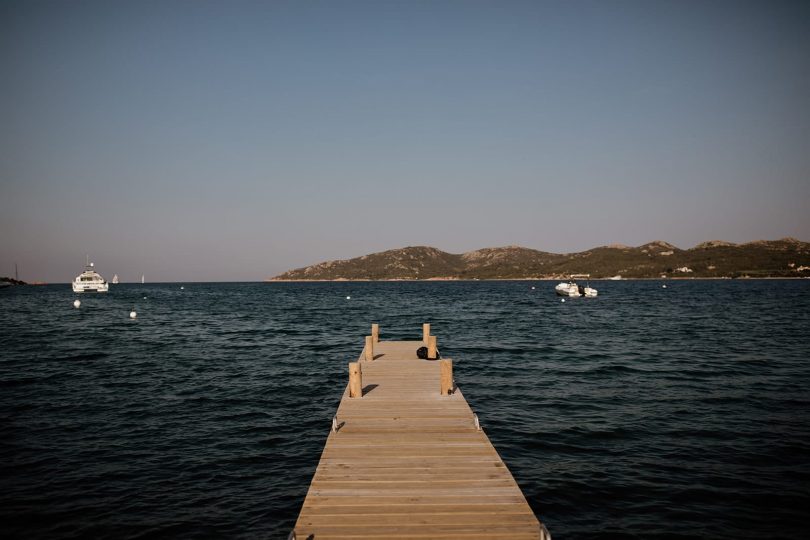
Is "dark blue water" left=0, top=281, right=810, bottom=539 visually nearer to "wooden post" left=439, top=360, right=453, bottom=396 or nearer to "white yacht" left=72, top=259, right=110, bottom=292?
"wooden post" left=439, top=360, right=453, bottom=396

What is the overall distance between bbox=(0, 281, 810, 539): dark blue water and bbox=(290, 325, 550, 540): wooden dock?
2310mm

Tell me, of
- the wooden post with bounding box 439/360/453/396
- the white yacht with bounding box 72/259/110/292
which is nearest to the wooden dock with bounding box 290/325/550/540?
the wooden post with bounding box 439/360/453/396

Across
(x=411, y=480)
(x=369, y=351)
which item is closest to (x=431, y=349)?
(x=369, y=351)

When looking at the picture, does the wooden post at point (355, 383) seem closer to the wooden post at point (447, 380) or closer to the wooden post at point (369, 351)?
the wooden post at point (447, 380)

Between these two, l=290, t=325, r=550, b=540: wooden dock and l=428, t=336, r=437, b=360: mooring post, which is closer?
l=290, t=325, r=550, b=540: wooden dock

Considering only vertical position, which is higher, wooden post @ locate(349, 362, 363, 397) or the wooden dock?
wooden post @ locate(349, 362, 363, 397)

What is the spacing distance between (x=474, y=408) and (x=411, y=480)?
11.2 meters

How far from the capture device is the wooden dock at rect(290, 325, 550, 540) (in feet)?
26.0

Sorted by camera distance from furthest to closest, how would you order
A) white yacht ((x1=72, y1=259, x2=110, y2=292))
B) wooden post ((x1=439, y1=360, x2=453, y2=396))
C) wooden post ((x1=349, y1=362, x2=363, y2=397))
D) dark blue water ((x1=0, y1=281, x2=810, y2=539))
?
white yacht ((x1=72, y1=259, x2=110, y2=292)) → wooden post ((x1=439, y1=360, x2=453, y2=396)) → wooden post ((x1=349, y1=362, x2=363, y2=397)) → dark blue water ((x1=0, y1=281, x2=810, y2=539))

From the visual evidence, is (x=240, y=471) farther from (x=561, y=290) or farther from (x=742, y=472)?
(x=561, y=290)

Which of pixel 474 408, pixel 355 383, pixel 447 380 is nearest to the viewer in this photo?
pixel 355 383

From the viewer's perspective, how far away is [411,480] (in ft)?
31.9

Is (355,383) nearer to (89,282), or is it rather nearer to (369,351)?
(369,351)

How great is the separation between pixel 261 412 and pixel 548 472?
41.2 ft
